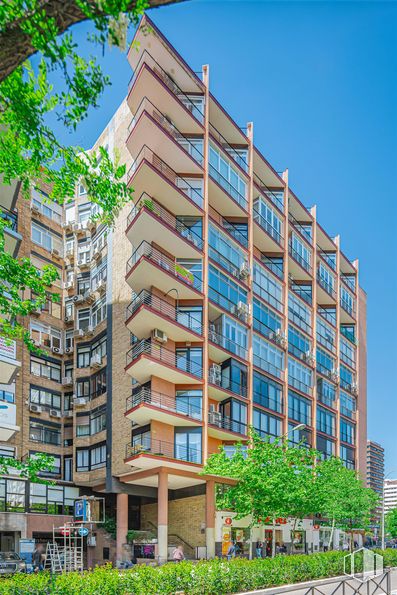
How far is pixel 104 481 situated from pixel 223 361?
32.9 ft

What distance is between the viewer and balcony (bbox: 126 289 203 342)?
32.7 meters

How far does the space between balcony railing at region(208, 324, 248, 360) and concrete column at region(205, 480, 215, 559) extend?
7722mm

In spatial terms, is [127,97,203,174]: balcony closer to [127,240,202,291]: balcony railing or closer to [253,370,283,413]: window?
[127,240,202,291]: balcony railing

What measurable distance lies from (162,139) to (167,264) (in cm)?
673

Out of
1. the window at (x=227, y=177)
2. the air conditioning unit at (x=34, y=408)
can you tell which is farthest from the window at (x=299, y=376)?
the air conditioning unit at (x=34, y=408)

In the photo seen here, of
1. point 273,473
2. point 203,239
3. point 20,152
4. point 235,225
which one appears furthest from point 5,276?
point 235,225

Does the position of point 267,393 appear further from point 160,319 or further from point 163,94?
point 163,94

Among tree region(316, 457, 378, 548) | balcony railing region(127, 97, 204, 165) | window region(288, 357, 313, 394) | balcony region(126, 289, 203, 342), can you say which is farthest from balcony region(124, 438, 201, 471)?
balcony railing region(127, 97, 204, 165)

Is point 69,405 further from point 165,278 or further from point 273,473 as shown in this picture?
point 273,473

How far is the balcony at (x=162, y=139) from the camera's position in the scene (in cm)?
3297

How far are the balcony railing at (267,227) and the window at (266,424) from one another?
1269 cm

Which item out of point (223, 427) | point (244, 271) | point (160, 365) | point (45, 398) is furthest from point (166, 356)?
point (45, 398)

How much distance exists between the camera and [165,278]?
110ft

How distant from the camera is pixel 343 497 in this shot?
1730 inches
